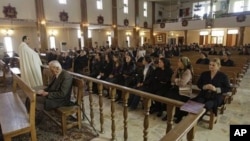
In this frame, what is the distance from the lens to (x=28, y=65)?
434 cm

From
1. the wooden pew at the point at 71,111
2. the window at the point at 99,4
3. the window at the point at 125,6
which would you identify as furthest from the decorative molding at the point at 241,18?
the wooden pew at the point at 71,111

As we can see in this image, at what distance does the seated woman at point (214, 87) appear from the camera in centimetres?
331

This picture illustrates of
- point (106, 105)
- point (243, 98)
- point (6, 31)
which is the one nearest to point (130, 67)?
point (106, 105)

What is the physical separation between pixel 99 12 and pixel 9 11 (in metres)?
7.01

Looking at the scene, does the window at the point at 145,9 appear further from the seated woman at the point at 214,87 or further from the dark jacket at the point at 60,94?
the dark jacket at the point at 60,94

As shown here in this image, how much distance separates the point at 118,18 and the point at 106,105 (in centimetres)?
1466

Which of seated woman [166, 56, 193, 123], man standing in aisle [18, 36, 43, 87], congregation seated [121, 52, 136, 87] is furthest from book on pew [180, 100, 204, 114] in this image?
man standing in aisle [18, 36, 43, 87]

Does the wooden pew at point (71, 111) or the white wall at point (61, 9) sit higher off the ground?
the white wall at point (61, 9)

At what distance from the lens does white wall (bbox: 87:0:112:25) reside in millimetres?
15686

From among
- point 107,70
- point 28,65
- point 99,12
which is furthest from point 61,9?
point 28,65

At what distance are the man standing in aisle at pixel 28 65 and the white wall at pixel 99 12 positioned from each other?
11.9m

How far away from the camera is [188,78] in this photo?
3887mm

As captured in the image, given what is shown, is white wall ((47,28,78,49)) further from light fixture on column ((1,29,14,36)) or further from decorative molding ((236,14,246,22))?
decorative molding ((236,14,246,22))

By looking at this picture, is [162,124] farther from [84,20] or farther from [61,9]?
[84,20]
